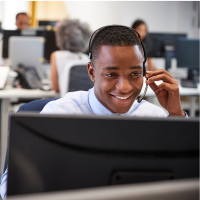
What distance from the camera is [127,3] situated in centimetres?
545

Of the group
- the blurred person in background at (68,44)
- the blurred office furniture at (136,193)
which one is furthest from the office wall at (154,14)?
the blurred office furniture at (136,193)

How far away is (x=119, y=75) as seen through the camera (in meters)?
0.84

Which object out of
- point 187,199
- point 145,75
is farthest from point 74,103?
point 187,199

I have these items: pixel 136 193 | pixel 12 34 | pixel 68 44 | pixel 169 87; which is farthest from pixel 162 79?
pixel 12 34

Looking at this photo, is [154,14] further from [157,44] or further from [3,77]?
[3,77]

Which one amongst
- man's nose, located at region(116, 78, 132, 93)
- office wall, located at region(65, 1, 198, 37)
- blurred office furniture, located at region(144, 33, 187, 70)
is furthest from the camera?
office wall, located at region(65, 1, 198, 37)

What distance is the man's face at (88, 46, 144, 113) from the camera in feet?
2.72

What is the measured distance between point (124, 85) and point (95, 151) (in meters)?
0.34

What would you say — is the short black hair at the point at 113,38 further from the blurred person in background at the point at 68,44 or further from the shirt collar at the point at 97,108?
the blurred person in background at the point at 68,44

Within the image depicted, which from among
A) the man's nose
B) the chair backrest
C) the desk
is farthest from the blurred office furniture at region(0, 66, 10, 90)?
the man's nose

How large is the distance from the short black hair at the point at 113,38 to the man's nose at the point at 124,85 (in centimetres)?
11

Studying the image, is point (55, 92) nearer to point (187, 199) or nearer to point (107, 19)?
point (187, 199)

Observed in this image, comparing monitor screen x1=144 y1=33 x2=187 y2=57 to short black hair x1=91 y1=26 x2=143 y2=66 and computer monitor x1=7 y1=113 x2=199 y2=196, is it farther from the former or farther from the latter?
computer monitor x1=7 y1=113 x2=199 y2=196

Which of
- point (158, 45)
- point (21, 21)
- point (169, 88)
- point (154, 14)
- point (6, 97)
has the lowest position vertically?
point (6, 97)
